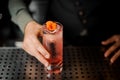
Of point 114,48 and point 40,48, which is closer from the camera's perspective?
point 40,48

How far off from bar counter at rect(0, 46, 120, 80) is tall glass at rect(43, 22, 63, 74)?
3cm

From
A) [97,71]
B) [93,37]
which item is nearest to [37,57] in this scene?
[97,71]

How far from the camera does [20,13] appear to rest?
55.7 inches

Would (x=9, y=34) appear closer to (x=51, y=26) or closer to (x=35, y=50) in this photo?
(x=35, y=50)

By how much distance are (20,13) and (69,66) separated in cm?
48

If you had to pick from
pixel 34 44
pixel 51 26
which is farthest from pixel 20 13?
pixel 51 26

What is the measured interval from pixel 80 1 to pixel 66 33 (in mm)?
245

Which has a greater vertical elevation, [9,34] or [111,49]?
[111,49]

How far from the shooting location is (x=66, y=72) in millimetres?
1045

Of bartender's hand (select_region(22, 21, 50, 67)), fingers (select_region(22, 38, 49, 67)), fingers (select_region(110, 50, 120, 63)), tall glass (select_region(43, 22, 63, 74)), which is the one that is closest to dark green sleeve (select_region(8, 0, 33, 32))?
bartender's hand (select_region(22, 21, 50, 67))

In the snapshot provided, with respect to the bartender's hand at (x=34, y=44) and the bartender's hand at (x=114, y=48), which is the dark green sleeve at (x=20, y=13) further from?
the bartender's hand at (x=114, y=48)

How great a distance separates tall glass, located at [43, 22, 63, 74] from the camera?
3.25 feet

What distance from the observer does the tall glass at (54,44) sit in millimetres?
991

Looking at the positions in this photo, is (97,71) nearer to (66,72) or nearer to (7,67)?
(66,72)
